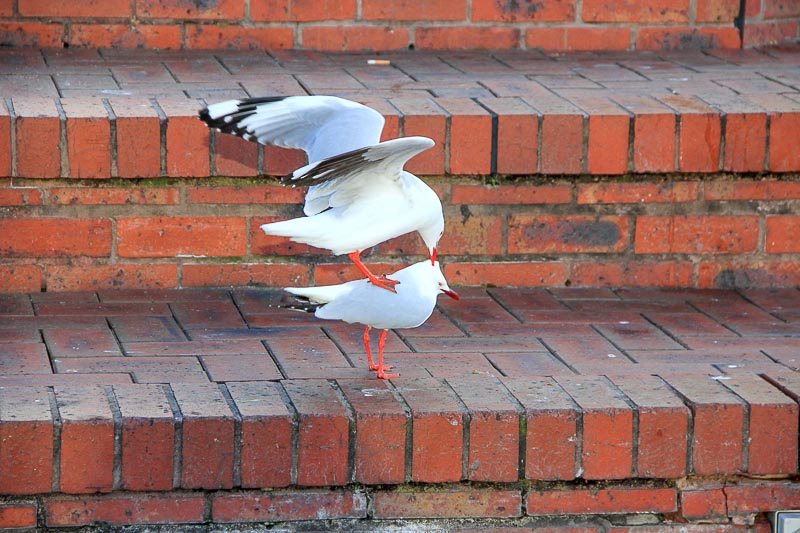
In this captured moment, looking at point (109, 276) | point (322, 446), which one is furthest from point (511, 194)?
point (322, 446)

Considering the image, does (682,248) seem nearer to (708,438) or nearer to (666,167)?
(666,167)

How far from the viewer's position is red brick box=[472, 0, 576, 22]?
4.85 meters

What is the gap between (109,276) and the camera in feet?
12.2

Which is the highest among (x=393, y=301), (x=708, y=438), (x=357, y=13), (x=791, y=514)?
(x=357, y=13)

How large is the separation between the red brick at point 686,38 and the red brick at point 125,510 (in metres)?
2.93

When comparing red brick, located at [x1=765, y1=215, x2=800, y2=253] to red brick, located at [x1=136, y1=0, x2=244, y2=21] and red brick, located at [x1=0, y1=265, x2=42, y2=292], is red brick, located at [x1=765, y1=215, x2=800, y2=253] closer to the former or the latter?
red brick, located at [x1=136, y1=0, x2=244, y2=21]

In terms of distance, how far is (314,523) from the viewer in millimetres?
2848

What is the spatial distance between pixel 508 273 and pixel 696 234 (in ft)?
1.91

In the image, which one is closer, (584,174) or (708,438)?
(708,438)

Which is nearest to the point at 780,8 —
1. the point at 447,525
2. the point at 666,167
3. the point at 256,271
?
the point at 666,167

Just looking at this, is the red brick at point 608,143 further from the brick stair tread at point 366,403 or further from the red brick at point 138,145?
the red brick at point 138,145

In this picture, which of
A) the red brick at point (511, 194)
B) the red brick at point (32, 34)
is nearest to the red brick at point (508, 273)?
the red brick at point (511, 194)

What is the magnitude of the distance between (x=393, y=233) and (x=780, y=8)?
111 inches

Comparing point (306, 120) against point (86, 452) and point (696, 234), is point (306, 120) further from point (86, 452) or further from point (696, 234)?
point (696, 234)
